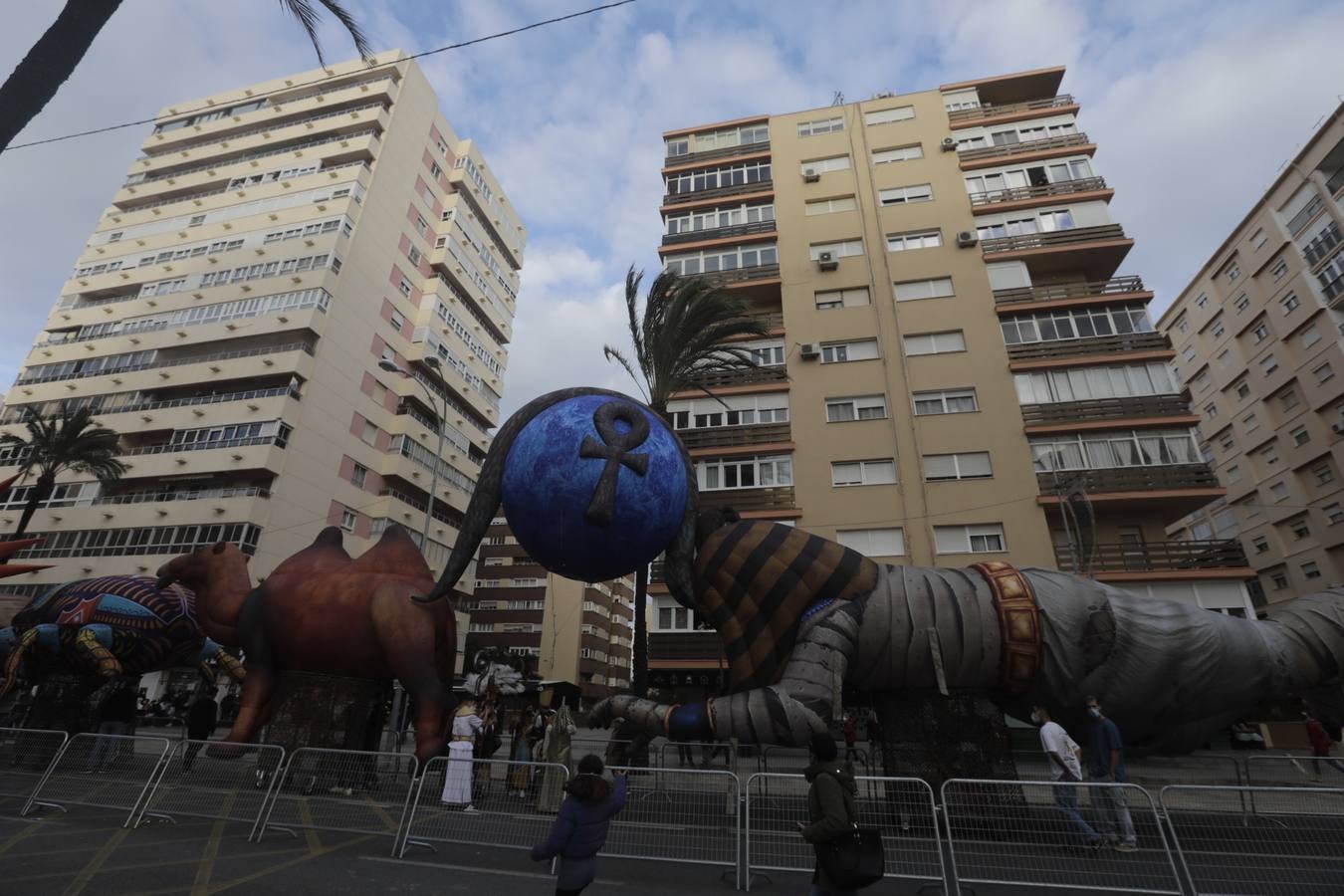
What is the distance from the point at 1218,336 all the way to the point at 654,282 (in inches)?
1515

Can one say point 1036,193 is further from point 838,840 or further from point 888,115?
point 838,840

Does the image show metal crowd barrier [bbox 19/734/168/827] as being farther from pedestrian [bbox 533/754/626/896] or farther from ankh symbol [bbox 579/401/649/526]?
pedestrian [bbox 533/754/626/896]

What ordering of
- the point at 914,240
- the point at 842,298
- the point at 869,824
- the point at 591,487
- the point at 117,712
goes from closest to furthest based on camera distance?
the point at 869,824 < the point at 591,487 < the point at 117,712 < the point at 842,298 < the point at 914,240

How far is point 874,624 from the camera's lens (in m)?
7.11

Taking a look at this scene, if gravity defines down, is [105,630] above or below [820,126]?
below

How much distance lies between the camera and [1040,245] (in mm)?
25375

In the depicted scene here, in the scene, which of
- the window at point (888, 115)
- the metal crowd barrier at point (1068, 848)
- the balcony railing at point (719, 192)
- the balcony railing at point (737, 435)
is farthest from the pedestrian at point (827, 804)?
the window at point (888, 115)

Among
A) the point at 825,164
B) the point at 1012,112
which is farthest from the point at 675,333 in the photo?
the point at 1012,112

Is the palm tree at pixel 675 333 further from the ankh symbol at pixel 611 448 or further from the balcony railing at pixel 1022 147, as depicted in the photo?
the balcony railing at pixel 1022 147

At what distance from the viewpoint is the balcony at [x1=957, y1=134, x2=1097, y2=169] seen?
88.7ft

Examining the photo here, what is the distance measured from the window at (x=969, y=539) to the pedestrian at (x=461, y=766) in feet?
54.9

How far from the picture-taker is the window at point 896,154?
93.8 ft

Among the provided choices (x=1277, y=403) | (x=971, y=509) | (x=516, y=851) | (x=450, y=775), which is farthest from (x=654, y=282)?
(x=1277, y=403)

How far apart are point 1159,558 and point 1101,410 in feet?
16.1
